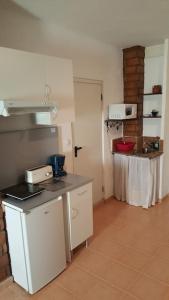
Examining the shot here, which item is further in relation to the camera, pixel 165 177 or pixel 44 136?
pixel 165 177

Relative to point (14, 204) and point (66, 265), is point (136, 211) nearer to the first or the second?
point (66, 265)

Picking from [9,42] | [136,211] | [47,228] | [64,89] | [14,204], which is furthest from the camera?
[136,211]

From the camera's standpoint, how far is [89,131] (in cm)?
335

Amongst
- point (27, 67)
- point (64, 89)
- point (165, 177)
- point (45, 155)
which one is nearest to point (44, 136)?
point (45, 155)

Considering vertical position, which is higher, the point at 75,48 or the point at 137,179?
the point at 75,48

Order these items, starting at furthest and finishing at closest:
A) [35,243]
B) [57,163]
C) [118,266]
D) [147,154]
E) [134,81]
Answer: [134,81], [147,154], [57,163], [118,266], [35,243]

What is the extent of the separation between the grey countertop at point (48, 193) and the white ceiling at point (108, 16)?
70.7 inches

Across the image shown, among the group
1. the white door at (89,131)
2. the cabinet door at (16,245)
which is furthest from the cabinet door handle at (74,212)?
the white door at (89,131)

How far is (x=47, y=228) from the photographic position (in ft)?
6.43

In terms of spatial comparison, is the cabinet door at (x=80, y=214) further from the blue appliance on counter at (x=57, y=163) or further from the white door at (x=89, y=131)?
the white door at (x=89, y=131)

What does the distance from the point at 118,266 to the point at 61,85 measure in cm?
200

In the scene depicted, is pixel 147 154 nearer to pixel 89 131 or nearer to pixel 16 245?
pixel 89 131

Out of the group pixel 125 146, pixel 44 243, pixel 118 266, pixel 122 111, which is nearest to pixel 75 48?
pixel 122 111

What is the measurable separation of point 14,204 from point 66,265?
0.95 metres
